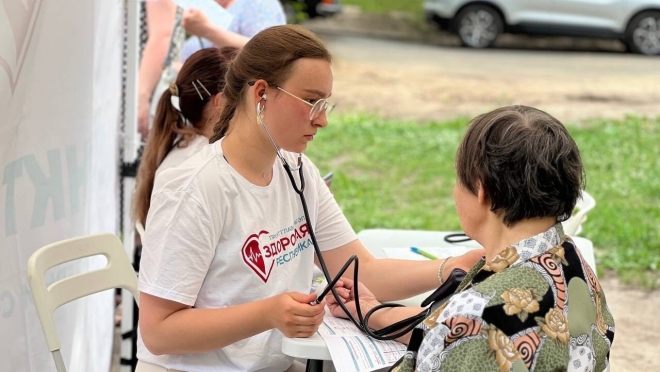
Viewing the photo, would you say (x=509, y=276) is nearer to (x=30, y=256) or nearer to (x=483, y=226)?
(x=483, y=226)

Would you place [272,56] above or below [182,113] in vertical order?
above

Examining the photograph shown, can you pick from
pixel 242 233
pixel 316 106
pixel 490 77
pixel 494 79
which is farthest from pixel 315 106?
pixel 490 77

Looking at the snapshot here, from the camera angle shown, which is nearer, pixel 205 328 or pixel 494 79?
pixel 205 328

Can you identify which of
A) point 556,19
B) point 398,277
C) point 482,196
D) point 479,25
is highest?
point 482,196

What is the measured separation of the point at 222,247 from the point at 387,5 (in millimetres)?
16207

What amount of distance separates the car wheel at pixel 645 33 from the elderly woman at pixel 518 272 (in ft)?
36.5

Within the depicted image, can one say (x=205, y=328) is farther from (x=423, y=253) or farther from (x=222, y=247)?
(x=423, y=253)

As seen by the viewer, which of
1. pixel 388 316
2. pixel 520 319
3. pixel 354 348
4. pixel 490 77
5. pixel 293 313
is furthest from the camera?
pixel 490 77

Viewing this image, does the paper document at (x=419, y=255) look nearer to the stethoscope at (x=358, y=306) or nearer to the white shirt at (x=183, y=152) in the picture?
the stethoscope at (x=358, y=306)

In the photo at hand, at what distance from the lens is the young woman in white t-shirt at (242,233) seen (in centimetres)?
197

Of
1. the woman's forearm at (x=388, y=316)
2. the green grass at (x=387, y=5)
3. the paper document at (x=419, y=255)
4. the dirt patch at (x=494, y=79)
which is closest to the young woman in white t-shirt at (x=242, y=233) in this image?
the woman's forearm at (x=388, y=316)

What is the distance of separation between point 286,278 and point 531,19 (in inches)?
436

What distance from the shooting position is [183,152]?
10.2ft

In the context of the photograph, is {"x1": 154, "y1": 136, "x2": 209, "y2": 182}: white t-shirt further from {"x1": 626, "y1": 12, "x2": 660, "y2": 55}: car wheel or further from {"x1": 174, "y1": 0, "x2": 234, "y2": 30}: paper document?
{"x1": 626, "y1": 12, "x2": 660, "y2": 55}: car wheel
